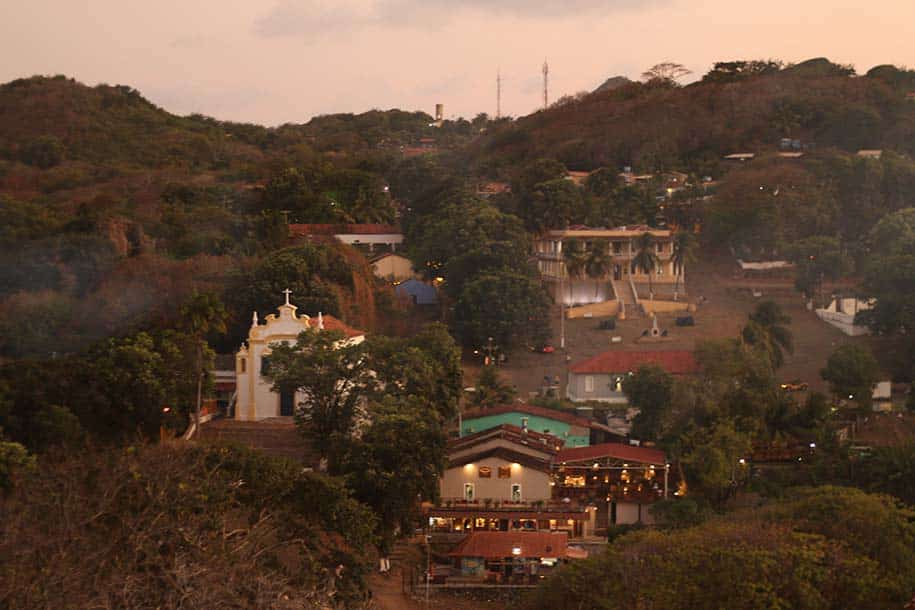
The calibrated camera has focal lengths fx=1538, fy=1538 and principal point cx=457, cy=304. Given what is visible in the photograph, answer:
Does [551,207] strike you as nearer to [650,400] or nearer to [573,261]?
[573,261]

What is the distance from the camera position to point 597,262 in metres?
39.1

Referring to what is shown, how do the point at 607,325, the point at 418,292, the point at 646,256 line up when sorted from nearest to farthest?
the point at 607,325 → the point at 418,292 → the point at 646,256

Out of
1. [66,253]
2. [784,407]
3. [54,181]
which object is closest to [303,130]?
[54,181]

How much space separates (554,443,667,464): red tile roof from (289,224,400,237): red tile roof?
49.1 feet

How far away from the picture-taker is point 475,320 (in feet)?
112

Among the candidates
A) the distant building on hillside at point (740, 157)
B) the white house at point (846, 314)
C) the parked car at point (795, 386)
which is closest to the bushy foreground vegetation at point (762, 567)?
the parked car at point (795, 386)

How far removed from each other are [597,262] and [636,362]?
299 inches

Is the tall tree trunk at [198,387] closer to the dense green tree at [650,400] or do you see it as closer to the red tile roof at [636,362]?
the dense green tree at [650,400]

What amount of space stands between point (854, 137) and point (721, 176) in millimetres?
5768

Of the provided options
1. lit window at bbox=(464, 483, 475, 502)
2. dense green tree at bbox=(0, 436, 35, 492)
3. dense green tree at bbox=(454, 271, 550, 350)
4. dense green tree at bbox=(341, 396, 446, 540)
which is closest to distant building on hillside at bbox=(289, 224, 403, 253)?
dense green tree at bbox=(454, 271, 550, 350)

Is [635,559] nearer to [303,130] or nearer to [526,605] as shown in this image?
[526,605]

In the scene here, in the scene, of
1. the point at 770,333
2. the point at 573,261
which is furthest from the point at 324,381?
the point at 573,261

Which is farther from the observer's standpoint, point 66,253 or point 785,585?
point 66,253

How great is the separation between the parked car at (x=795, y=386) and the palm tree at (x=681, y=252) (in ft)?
25.6
